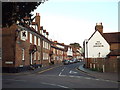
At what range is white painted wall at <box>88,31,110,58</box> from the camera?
42134 millimetres

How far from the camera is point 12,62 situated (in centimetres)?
2794

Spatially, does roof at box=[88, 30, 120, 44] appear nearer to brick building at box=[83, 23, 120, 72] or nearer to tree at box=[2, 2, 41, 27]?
brick building at box=[83, 23, 120, 72]

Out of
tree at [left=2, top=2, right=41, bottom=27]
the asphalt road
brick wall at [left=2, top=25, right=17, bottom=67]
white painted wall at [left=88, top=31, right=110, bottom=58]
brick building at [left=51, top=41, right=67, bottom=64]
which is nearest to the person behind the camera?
tree at [left=2, top=2, right=41, bottom=27]

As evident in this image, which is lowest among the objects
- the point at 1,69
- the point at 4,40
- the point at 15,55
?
the point at 1,69

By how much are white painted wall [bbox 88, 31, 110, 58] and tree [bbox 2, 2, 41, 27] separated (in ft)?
101

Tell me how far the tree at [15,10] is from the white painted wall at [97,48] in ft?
101

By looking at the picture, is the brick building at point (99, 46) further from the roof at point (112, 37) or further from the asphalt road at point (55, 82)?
the asphalt road at point (55, 82)

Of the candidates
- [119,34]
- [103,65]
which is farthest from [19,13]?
[119,34]

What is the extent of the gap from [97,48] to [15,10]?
32867mm

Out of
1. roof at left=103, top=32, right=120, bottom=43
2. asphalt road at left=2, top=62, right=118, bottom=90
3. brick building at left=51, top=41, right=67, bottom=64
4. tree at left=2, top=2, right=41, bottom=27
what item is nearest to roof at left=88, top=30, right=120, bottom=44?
roof at left=103, top=32, right=120, bottom=43

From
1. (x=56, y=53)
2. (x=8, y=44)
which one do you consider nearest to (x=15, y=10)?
(x=8, y=44)

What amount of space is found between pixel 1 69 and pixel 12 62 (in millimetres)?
1788

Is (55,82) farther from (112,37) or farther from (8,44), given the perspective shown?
(112,37)

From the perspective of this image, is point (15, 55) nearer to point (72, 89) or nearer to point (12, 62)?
point (12, 62)
